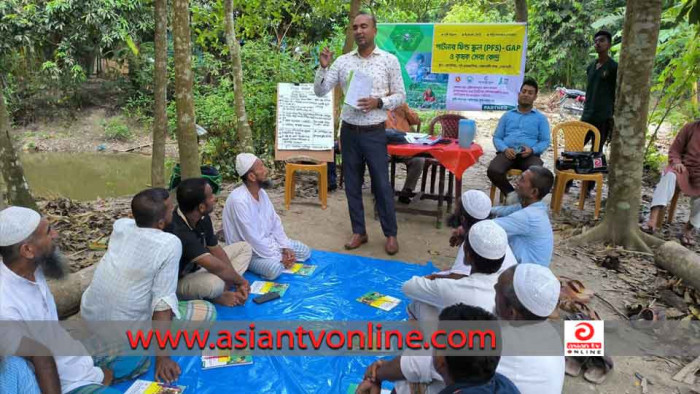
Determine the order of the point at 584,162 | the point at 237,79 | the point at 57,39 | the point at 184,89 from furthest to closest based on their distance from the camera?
the point at 57,39
the point at 237,79
the point at 584,162
the point at 184,89

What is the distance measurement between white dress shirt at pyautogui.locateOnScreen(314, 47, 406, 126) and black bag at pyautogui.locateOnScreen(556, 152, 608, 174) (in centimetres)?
250

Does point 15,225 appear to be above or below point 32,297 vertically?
above

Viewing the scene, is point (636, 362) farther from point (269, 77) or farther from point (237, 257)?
point (269, 77)

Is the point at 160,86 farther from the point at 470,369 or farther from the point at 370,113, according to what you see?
the point at 470,369

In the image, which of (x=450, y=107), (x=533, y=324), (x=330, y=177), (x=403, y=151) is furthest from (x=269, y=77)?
(x=533, y=324)

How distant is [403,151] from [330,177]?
1.77 m

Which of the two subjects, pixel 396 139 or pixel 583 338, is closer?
pixel 583 338

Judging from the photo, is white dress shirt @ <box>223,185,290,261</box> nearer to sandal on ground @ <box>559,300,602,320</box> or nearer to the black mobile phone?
the black mobile phone

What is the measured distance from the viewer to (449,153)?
475 cm

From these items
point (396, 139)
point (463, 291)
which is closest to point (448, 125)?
point (396, 139)

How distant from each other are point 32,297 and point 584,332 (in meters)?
2.95

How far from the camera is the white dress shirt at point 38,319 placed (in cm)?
185

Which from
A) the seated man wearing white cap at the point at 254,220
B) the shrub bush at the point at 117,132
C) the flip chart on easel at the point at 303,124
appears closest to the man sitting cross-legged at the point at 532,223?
the seated man wearing white cap at the point at 254,220

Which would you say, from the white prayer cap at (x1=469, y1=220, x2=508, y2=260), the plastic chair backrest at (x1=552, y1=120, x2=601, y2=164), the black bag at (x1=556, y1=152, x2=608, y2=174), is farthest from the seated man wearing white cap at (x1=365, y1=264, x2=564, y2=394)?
the plastic chair backrest at (x1=552, y1=120, x2=601, y2=164)
